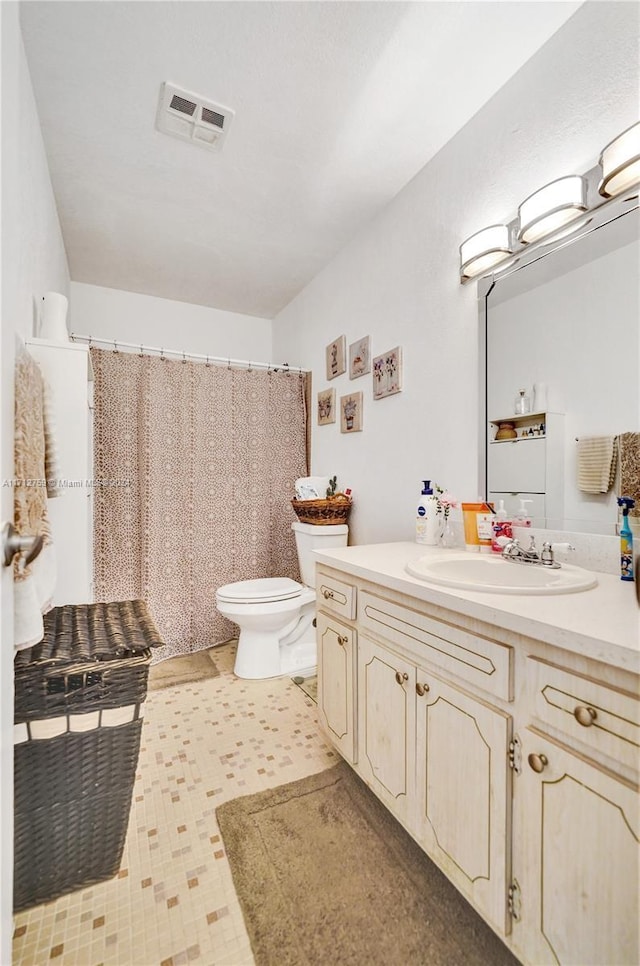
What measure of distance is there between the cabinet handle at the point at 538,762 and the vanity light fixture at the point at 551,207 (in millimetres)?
1387

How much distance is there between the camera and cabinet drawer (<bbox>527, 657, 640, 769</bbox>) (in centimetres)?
63

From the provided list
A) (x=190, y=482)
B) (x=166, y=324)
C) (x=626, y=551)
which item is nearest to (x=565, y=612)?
(x=626, y=551)

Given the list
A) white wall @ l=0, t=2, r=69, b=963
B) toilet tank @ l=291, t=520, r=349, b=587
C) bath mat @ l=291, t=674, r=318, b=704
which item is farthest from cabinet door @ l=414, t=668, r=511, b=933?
toilet tank @ l=291, t=520, r=349, b=587

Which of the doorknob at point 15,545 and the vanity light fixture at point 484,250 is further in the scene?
the vanity light fixture at point 484,250

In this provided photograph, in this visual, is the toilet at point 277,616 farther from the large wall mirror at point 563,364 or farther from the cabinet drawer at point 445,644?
the large wall mirror at point 563,364

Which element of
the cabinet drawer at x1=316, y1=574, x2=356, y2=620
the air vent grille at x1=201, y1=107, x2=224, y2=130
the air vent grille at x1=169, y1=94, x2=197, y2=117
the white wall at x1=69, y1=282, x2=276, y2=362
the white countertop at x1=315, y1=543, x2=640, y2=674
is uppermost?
the air vent grille at x1=169, y1=94, x2=197, y2=117

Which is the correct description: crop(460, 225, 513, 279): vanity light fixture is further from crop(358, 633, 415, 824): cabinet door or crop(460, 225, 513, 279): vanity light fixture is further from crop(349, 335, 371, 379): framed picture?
crop(358, 633, 415, 824): cabinet door

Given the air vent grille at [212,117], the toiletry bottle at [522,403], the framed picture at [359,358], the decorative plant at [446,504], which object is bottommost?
the decorative plant at [446,504]

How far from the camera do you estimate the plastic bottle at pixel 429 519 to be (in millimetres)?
1686

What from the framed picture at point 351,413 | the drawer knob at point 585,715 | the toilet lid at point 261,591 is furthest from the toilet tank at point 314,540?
the drawer knob at point 585,715

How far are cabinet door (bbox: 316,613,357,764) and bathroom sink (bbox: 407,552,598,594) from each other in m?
0.37

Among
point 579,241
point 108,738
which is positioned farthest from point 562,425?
point 108,738

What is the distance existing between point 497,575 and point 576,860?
0.65 metres

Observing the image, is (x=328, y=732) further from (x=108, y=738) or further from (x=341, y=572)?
A: (x=108, y=738)
